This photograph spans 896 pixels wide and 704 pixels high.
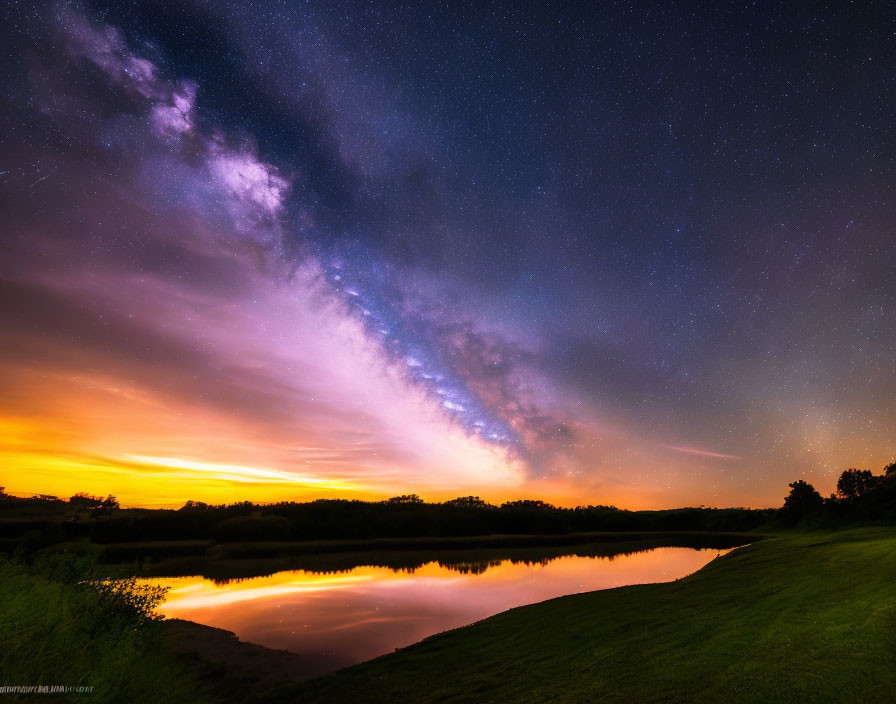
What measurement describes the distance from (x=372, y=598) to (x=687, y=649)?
23116 mm

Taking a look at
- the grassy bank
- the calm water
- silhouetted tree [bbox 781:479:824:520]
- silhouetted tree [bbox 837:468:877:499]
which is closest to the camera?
the grassy bank

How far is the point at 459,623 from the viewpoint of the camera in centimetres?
2189

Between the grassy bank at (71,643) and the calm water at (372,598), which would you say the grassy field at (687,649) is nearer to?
the grassy bank at (71,643)

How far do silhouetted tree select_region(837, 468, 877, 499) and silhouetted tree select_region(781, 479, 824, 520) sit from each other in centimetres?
2569

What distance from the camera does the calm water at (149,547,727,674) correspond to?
66.3ft

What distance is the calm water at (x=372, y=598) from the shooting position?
66.3ft

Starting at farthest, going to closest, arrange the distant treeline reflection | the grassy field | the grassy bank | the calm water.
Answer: the distant treeline reflection
the calm water
the grassy field
the grassy bank

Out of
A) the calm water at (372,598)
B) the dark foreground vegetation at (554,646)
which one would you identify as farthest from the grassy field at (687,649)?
the calm water at (372,598)

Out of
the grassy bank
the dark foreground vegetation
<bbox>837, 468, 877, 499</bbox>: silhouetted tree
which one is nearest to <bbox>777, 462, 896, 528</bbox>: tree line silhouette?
<bbox>837, 468, 877, 499</bbox>: silhouetted tree

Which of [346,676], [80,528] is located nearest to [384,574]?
[346,676]

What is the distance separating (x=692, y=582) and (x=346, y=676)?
15.1m

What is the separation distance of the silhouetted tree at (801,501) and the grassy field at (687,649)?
76.0 meters

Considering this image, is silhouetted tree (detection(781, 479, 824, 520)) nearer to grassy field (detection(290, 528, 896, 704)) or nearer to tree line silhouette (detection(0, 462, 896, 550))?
tree line silhouette (detection(0, 462, 896, 550))

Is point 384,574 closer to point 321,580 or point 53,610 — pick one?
point 321,580
